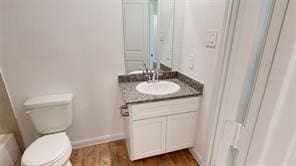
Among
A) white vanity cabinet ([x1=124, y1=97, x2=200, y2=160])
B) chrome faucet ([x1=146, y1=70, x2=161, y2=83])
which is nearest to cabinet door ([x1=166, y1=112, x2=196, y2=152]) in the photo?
white vanity cabinet ([x1=124, y1=97, x2=200, y2=160])

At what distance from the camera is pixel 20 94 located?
64.3 inches

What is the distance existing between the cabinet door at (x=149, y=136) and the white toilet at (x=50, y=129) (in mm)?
647

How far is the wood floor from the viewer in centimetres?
179

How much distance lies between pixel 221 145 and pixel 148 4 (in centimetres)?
174

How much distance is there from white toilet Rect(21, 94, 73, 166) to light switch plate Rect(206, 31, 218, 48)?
4.86ft

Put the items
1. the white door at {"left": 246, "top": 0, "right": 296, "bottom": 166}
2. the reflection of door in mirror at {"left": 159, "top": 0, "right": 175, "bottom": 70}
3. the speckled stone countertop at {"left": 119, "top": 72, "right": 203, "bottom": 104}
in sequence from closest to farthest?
the white door at {"left": 246, "top": 0, "right": 296, "bottom": 166} → the speckled stone countertop at {"left": 119, "top": 72, "right": 203, "bottom": 104} → the reflection of door in mirror at {"left": 159, "top": 0, "right": 175, "bottom": 70}

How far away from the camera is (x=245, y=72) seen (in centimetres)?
33

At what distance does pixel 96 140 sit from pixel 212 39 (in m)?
1.81

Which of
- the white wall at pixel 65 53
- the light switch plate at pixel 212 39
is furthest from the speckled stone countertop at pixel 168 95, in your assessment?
the light switch plate at pixel 212 39

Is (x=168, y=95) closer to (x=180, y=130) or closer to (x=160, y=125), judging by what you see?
(x=160, y=125)

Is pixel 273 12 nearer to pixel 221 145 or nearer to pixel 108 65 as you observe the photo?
pixel 221 145

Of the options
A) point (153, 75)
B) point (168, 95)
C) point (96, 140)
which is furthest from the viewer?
point (96, 140)

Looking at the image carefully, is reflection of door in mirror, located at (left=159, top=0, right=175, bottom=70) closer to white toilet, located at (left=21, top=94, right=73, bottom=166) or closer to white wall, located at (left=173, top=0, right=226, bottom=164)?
white wall, located at (left=173, top=0, right=226, bottom=164)

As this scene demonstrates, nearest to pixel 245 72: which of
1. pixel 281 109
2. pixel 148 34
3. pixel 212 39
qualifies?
pixel 281 109
